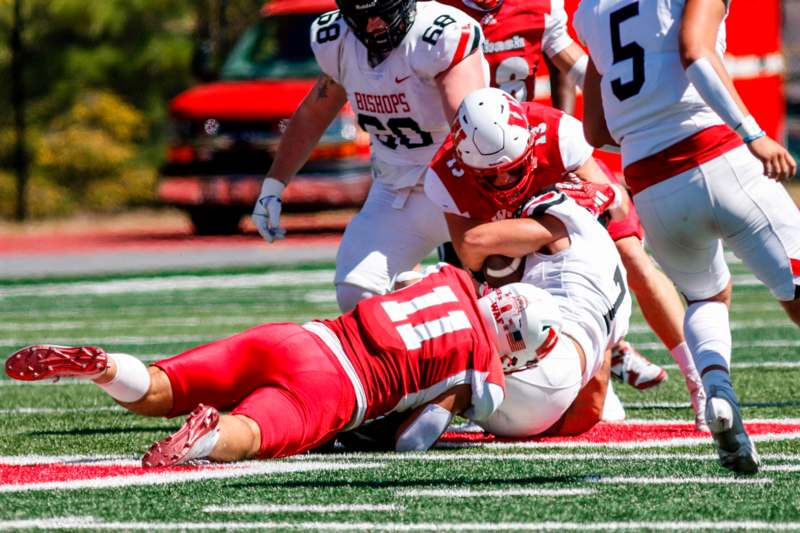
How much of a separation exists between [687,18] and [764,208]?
0.53 m

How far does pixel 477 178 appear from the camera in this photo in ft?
17.9

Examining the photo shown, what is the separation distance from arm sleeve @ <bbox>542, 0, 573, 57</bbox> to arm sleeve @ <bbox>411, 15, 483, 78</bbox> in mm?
851

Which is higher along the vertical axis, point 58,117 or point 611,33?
point 611,33

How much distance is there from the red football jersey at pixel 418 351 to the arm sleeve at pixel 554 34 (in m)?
1.93

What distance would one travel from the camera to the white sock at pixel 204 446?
465cm

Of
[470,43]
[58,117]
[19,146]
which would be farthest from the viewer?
[58,117]

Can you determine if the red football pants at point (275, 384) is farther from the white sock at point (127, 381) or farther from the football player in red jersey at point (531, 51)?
the football player in red jersey at point (531, 51)

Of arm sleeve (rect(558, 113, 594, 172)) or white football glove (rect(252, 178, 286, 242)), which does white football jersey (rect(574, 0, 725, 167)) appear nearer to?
arm sleeve (rect(558, 113, 594, 172))

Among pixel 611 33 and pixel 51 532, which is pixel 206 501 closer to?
pixel 51 532

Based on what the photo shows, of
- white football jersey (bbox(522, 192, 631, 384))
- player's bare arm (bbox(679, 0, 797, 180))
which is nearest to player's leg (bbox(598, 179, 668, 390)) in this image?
white football jersey (bbox(522, 192, 631, 384))

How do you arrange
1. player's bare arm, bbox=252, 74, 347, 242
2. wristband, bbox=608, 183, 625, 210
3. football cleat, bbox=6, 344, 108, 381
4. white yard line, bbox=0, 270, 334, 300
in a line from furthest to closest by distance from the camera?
white yard line, bbox=0, 270, 334, 300 < player's bare arm, bbox=252, 74, 347, 242 < wristband, bbox=608, 183, 625, 210 < football cleat, bbox=6, 344, 108, 381

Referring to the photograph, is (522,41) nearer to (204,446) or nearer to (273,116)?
(204,446)

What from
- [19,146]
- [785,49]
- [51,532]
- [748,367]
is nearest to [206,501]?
[51,532]

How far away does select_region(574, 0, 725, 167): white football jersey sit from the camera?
4.68 metres
